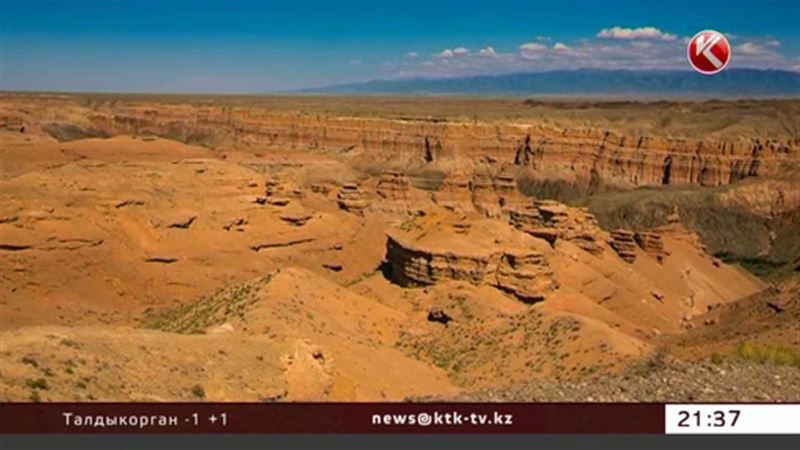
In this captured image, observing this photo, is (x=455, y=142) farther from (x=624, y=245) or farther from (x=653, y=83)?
(x=653, y=83)

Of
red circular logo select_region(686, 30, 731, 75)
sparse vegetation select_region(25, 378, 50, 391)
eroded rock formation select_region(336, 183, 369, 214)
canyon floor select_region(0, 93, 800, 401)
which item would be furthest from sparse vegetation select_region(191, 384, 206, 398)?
eroded rock formation select_region(336, 183, 369, 214)

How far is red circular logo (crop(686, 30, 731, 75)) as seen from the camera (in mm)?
9734

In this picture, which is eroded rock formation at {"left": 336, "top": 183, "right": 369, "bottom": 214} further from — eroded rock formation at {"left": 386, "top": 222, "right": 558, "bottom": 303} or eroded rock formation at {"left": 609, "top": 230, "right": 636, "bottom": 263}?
eroded rock formation at {"left": 386, "top": 222, "right": 558, "bottom": 303}

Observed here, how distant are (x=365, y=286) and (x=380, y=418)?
54.8ft

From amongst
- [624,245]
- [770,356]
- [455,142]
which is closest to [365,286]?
[770,356]

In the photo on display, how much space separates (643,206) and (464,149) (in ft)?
71.6

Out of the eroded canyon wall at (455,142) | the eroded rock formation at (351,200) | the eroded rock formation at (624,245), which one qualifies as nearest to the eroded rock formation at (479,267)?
the eroded rock formation at (624,245)

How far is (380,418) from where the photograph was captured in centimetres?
887

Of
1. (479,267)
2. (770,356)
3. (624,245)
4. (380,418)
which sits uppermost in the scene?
(380,418)

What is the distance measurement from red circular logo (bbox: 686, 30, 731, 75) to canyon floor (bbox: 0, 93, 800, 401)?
3432mm

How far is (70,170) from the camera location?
94.8ft

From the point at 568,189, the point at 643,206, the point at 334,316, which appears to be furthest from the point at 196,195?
the point at 568,189

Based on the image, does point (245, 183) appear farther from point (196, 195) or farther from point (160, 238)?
point (160, 238)

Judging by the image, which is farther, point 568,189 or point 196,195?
point 568,189
